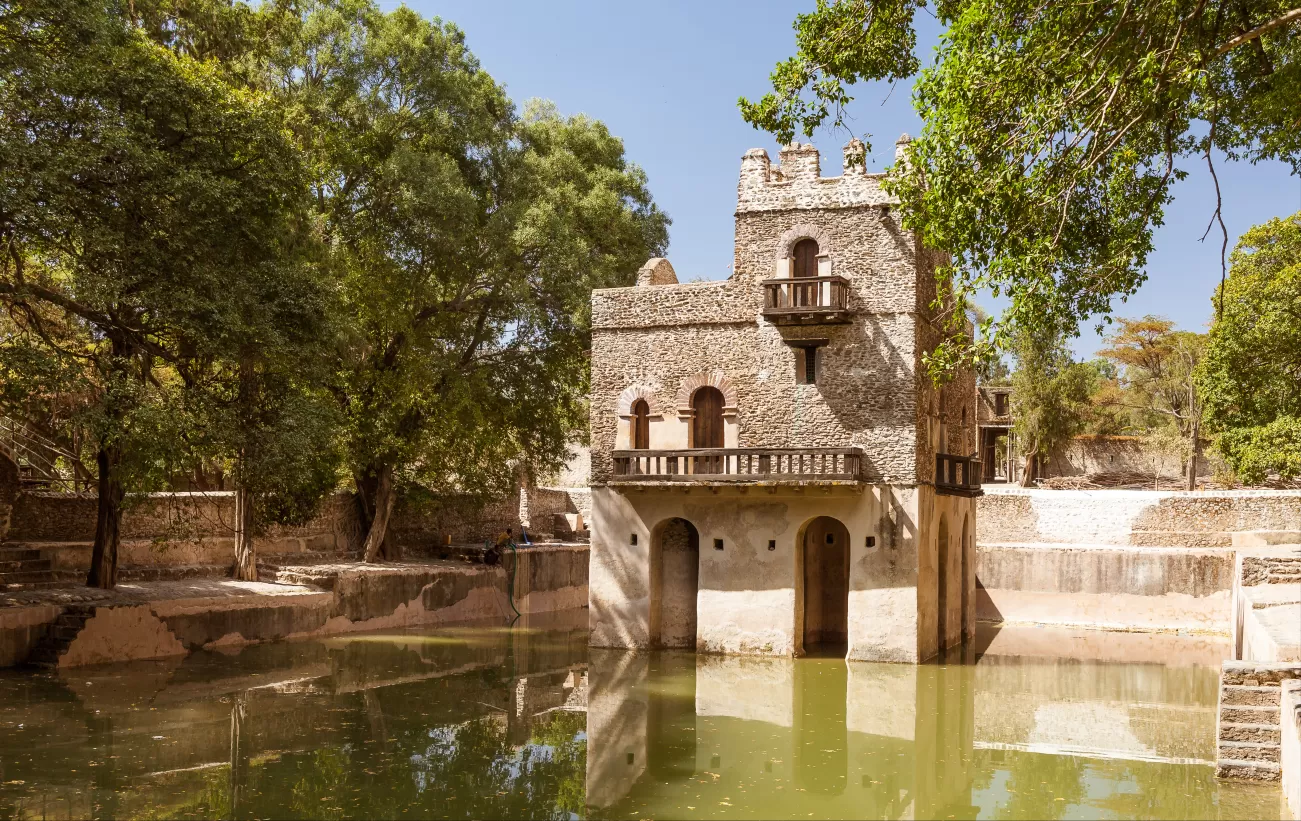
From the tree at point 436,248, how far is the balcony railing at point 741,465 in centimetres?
687

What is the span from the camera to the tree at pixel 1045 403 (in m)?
43.8

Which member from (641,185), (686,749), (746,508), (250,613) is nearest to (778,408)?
(746,508)

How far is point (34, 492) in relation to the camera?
Result: 75.4ft

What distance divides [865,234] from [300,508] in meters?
14.5

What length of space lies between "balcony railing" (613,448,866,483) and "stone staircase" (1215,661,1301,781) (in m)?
8.93

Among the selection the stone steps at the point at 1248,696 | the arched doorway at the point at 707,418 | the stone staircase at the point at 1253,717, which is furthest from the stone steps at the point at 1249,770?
the arched doorway at the point at 707,418

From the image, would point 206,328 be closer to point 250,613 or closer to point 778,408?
point 250,613

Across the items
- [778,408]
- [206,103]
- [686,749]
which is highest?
[206,103]

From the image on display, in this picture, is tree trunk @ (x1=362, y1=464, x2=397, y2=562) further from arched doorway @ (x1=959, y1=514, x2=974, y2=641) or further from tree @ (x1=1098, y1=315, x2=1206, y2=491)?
tree @ (x1=1098, y1=315, x2=1206, y2=491)

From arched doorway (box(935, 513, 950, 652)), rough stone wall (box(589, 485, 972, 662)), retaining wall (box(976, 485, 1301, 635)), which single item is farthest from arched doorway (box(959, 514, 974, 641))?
retaining wall (box(976, 485, 1301, 635))

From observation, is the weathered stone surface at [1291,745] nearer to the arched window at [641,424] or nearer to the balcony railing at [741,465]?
the balcony railing at [741,465]

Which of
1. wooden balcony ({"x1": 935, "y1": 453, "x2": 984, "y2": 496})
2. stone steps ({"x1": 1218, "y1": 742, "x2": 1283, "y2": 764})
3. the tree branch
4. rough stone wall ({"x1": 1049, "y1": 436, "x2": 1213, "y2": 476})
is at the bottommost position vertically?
stone steps ({"x1": 1218, "y1": 742, "x2": 1283, "y2": 764})

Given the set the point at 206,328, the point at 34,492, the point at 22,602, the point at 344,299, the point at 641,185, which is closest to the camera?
the point at 206,328

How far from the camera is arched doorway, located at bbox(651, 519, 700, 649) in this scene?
2241cm
